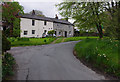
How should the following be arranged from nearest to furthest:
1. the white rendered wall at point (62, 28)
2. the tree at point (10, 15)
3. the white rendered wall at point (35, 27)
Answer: the tree at point (10, 15) → the white rendered wall at point (35, 27) → the white rendered wall at point (62, 28)

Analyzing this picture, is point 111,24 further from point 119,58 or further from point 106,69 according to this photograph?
point 106,69

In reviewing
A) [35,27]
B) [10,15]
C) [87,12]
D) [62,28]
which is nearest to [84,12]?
[87,12]

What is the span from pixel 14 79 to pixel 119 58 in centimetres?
569

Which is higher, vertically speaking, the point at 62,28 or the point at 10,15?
the point at 62,28

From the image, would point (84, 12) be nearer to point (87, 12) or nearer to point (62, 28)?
point (87, 12)

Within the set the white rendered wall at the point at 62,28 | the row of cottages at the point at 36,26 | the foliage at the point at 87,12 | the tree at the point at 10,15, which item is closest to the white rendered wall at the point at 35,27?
the row of cottages at the point at 36,26

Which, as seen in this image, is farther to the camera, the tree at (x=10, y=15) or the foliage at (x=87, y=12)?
the tree at (x=10, y=15)

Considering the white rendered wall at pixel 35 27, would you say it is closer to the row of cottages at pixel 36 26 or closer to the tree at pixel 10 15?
the row of cottages at pixel 36 26

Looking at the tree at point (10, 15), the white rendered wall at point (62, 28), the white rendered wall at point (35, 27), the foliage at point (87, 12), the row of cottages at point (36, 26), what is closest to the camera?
the foliage at point (87, 12)

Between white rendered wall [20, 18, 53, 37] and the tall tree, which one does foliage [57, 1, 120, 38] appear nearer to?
the tall tree

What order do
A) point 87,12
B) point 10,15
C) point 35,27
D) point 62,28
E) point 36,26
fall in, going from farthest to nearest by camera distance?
point 62,28 → point 36,26 → point 35,27 → point 10,15 → point 87,12

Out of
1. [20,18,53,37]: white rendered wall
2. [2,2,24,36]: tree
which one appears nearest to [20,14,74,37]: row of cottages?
[20,18,53,37]: white rendered wall

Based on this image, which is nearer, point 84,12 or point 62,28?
point 84,12

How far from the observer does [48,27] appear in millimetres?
31062
